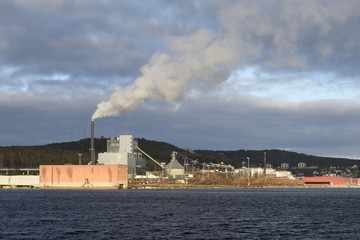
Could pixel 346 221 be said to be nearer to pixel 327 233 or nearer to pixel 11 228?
pixel 327 233

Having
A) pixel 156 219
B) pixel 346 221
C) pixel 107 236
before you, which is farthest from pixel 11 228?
pixel 346 221

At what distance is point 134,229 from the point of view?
6412 cm

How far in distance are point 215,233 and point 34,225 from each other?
79.6ft

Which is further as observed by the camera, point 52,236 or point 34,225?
point 34,225

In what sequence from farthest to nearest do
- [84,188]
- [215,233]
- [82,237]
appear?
[84,188] < [215,233] < [82,237]

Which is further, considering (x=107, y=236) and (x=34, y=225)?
(x=34, y=225)

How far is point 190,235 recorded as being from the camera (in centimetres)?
5838

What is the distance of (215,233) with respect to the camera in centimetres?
6034

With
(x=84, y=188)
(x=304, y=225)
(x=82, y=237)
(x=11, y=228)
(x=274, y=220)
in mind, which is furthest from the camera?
(x=84, y=188)

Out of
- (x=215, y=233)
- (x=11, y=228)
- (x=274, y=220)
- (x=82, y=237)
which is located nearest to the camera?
(x=82, y=237)

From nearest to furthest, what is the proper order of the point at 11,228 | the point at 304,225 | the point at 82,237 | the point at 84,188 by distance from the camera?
1. the point at 82,237
2. the point at 11,228
3. the point at 304,225
4. the point at 84,188

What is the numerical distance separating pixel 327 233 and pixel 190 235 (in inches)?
665

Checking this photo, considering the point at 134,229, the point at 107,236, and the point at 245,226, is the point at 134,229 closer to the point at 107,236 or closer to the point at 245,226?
the point at 107,236

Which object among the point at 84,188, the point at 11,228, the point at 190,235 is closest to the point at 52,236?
the point at 11,228
